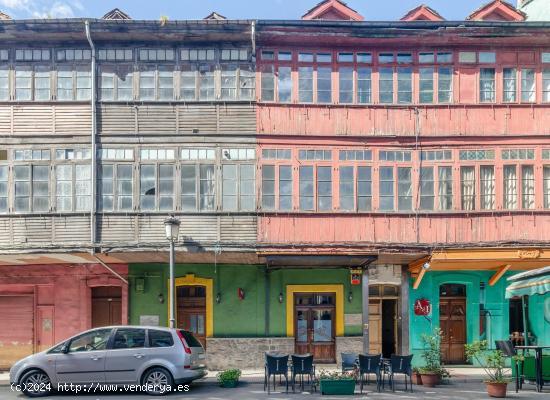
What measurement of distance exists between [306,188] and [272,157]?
54.8 inches

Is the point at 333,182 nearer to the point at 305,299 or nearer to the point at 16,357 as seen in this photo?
the point at 305,299

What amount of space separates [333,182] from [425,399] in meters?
7.40

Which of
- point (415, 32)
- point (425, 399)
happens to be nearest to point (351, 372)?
point (425, 399)

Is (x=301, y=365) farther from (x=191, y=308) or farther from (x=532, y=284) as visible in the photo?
(x=191, y=308)

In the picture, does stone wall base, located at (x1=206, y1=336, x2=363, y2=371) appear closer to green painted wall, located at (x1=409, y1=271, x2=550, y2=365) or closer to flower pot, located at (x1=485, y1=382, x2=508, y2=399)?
green painted wall, located at (x1=409, y1=271, x2=550, y2=365)

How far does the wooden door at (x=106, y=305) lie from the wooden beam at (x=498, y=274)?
38.7 ft

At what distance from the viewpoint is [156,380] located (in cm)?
1588

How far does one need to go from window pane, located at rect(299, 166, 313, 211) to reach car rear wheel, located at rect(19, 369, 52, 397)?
8639 mm

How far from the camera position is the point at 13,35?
20.2m

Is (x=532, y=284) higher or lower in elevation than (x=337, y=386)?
higher

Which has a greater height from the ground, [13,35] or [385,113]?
[13,35]

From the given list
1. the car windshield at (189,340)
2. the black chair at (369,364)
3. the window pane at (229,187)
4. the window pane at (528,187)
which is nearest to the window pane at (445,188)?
the window pane at (528,187)

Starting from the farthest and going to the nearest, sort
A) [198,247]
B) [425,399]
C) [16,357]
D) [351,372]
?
1. [16,357]
2. [198,247]
3. [351,372]
4. [425,399]

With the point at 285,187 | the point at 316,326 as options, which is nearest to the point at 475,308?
the point at 316,326
